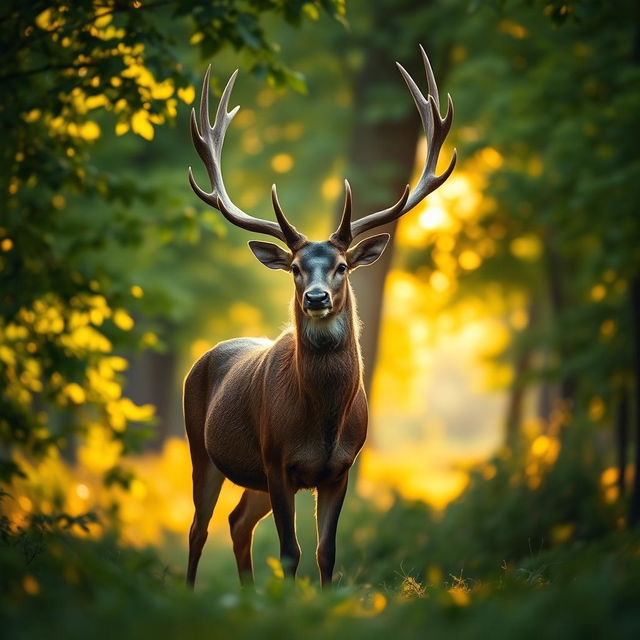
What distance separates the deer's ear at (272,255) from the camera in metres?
6.17

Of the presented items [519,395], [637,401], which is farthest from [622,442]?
[519,395]

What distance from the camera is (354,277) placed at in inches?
557

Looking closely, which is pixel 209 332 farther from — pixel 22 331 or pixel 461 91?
pixel 22 331

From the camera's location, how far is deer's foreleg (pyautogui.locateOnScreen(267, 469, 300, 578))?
5.45 metres

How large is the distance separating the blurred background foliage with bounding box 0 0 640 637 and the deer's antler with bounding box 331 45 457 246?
88 centimetres

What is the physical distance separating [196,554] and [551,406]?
16.7m

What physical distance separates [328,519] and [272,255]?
1760 mm

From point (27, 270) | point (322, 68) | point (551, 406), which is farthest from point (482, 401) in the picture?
point (27, 270)

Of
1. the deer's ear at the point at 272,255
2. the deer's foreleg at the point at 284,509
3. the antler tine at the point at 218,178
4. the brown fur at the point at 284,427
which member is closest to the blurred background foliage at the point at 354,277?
the antler tine at the point at 218,178

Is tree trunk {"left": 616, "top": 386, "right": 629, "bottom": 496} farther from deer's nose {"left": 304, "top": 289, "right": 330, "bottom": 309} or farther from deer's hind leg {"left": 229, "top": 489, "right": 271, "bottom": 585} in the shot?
deer's nose {"left": 304, "top": 289, "right": 330, "bottom": 309}

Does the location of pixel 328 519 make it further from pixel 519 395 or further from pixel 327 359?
pixel 519 395

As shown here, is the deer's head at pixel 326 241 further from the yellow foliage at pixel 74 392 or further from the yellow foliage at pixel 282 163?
the yellow foliage at pixel 282 163

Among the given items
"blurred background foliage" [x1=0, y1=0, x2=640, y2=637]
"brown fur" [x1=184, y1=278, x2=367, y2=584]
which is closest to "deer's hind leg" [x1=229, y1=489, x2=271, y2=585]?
"brown fur" [x1=184, y1=278, x2=367, y2=584]

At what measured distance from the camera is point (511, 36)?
14.3 m
